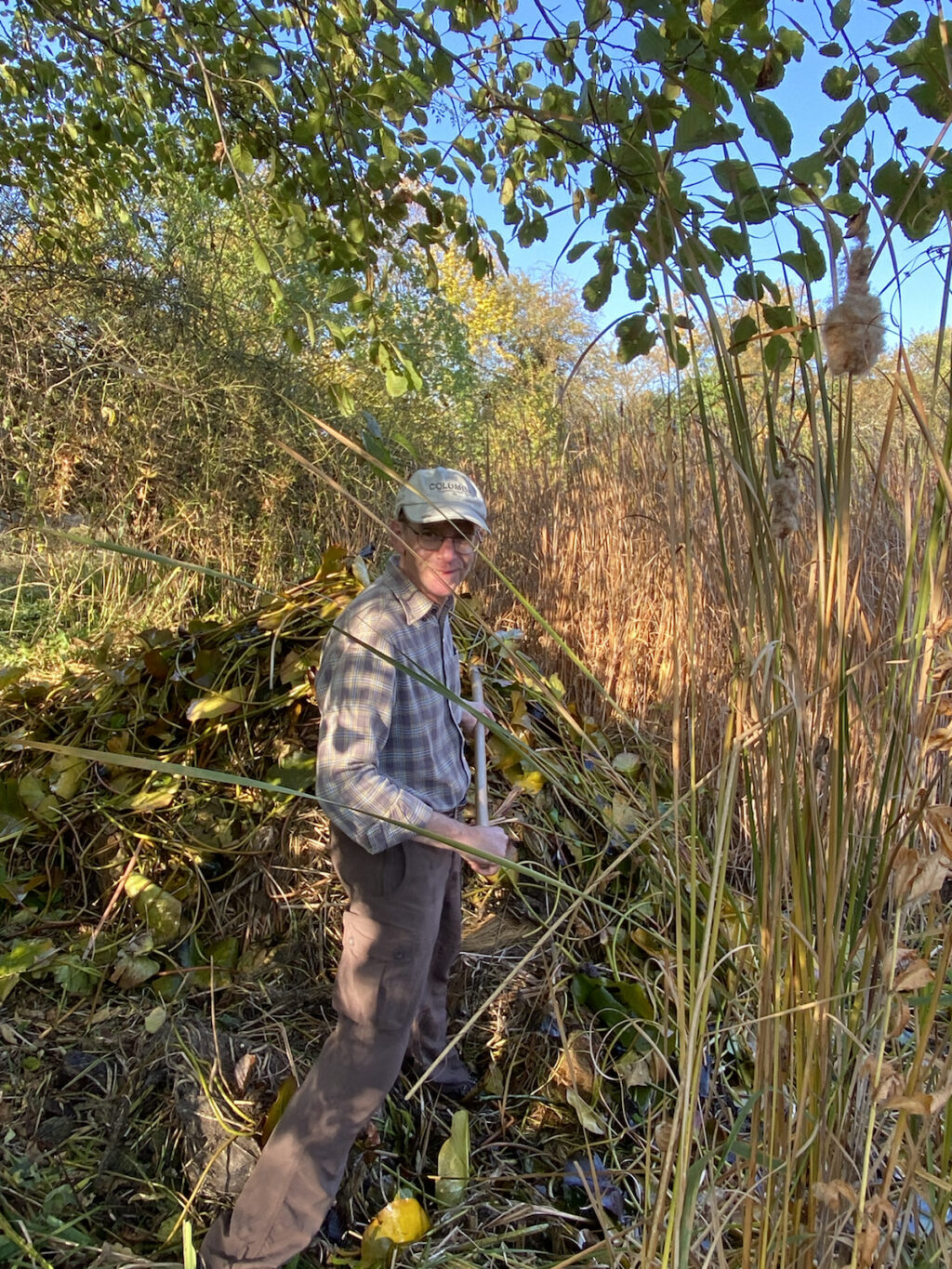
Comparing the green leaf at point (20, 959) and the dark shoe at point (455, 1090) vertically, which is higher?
the green leaf at point (20, 959)

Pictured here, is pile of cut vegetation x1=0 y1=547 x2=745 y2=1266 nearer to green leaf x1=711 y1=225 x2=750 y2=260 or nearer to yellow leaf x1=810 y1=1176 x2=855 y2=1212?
yellow leaf x1=810 y1=1176 x2=855 y2=1212

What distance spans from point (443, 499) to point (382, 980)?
1.02 metres

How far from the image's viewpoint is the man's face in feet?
5.76

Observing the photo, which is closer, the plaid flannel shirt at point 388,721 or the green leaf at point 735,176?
the green leaf at point 735,176

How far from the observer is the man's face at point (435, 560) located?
1.76 m

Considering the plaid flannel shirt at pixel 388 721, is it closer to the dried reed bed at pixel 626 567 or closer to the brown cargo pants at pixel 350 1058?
the brown cargo pants at pixel 350 1058

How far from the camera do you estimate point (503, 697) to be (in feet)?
10.2

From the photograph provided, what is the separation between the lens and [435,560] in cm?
175

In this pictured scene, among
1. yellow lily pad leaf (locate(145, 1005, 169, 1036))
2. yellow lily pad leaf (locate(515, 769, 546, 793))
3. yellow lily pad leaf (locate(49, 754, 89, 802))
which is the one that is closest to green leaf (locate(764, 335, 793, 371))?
yellow lily pad leaf (locate(515, 769, 546, 793))

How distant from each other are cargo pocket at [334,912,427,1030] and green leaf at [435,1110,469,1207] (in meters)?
0.38

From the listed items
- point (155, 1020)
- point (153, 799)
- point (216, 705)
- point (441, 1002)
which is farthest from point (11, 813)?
point (441, 1002)

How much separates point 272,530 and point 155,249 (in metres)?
2.27

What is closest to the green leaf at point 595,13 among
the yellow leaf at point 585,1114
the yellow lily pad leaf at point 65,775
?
the yellow leaf at point 585,1114

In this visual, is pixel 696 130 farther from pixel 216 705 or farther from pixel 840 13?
pixel 216 705
